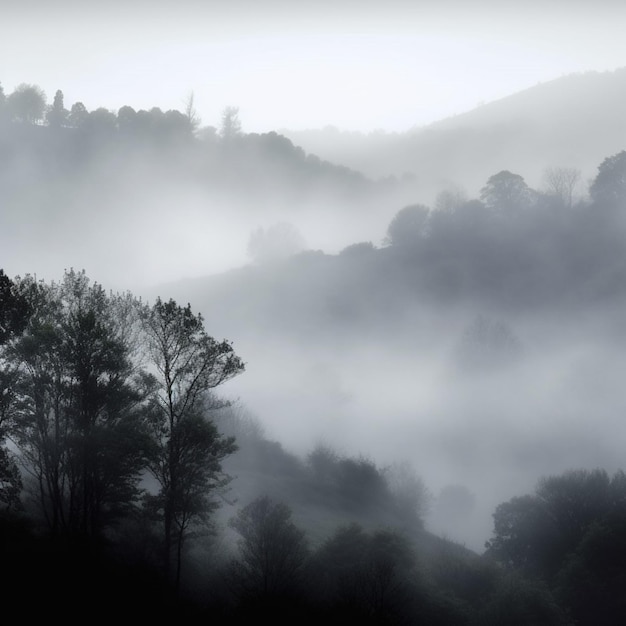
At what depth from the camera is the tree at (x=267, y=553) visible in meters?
35.9

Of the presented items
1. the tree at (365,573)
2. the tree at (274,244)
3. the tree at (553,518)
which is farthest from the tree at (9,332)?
the tree at (274,244)

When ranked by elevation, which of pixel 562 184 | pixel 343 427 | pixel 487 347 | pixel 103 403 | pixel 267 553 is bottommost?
pixel 267 553

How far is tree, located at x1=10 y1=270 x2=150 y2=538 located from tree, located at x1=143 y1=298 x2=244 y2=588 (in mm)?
1442

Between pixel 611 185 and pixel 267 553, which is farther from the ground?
pixel 611 185

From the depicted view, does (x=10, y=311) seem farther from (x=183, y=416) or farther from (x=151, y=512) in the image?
(x=151, y=512)

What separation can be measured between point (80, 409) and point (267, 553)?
1539cm

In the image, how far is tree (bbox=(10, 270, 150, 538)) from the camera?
3209 cm

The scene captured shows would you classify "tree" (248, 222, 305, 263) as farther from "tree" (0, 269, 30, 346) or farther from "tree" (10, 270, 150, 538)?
"tree" (0, 269, 30, 346)

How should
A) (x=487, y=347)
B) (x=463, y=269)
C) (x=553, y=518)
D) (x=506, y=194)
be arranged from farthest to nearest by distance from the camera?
1. (x=506, y=194)
2. (x=463, y=269)
3. (x=487, y=347)
4. (x=553, y=518)

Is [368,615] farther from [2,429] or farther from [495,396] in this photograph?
[495,396]

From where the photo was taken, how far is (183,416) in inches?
1389

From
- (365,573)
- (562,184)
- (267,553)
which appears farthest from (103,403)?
(562,184)

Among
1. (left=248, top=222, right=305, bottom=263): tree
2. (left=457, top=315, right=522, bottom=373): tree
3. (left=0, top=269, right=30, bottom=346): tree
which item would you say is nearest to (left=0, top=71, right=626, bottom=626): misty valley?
(left=0, top=269, right=30, bottom=346): tree

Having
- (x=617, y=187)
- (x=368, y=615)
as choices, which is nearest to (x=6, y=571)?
(x=368, y=615)
